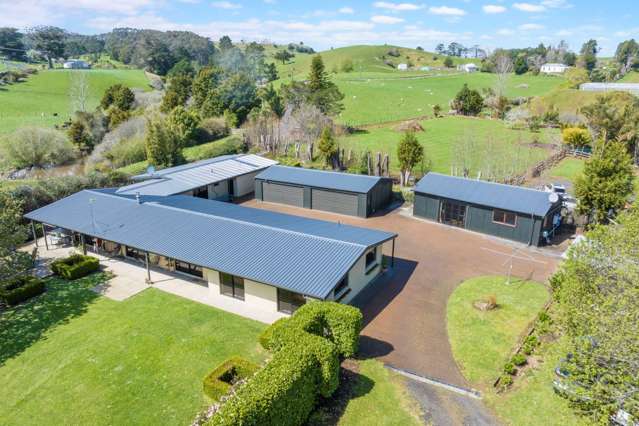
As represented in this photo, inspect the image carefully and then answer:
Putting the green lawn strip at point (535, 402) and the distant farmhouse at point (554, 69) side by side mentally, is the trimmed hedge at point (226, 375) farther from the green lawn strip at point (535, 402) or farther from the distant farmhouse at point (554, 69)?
the distant farmhouse at point (554, 69)

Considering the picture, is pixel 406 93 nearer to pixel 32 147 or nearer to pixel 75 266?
pixel 32 147

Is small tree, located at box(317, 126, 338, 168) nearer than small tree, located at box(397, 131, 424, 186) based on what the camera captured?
No

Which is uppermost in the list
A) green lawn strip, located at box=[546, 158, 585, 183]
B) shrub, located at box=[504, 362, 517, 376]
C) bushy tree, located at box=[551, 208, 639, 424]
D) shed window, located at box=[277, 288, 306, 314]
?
bushy tree, located at box=[551, 208, 639, 424]

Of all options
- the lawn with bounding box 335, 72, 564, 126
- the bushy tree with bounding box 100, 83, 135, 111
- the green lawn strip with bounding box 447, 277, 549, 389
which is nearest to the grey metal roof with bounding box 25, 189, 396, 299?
the green lawn strip with bounding box 447, 277, 549, 389

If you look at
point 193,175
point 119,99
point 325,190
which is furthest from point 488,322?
point 119,99

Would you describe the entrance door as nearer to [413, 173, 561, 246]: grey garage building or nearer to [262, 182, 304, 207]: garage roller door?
[413, 173, 561, 246]: grey garage building

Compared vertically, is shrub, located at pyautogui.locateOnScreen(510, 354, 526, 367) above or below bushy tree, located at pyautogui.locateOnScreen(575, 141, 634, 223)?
below

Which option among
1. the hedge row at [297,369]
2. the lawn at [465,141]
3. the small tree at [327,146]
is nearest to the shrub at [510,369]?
the hedge row at [297,369]
